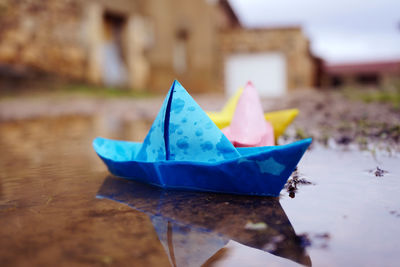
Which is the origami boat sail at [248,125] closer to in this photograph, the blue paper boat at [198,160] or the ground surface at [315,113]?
the blue paper boat at [198,160]

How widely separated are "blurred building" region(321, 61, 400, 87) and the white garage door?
6.29 metres

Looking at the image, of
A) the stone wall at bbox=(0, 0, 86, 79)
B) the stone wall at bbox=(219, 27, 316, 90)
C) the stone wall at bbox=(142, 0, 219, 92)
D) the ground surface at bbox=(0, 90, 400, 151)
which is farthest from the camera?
the stone wall at bbox=(219, 27, 316, 90)

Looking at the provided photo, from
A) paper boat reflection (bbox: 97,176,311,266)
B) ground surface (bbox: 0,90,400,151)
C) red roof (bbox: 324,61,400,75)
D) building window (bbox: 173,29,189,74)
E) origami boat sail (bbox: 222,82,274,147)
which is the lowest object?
paper boat reflection (bbox: 97,176,311,266)

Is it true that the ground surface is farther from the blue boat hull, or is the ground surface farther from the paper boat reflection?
the paper boat reflection

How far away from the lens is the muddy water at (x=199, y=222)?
1.11 metres

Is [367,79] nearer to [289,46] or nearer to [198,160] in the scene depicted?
[289,46]

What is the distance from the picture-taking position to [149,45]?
10.7m

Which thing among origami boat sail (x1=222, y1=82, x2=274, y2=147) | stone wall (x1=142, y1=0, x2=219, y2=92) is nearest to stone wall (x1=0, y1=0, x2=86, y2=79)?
stone wall (x1=142, y1=0, x2=219, y2=92)

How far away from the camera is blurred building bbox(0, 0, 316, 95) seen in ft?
26.4

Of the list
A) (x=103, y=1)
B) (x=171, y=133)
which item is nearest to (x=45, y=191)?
(x=171, y=133)

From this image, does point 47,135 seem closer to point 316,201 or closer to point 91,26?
point 316,201

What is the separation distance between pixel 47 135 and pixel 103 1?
6367 mm

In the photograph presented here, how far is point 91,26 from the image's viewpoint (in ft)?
29.8

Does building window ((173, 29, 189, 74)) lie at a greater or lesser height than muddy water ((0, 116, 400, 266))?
greater
